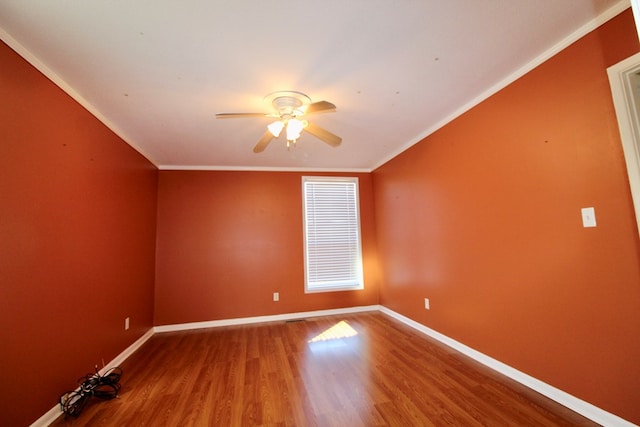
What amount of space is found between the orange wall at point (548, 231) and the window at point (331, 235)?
1679mm

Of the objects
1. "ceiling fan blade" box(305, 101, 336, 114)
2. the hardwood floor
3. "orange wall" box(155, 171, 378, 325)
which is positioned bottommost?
the hardwood floor

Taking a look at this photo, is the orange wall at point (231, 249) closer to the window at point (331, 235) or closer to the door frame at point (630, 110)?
the window at point (331, 235)

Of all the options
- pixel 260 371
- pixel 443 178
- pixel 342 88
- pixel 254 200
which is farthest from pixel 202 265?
pixel 443 178

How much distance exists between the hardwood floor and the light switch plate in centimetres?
121

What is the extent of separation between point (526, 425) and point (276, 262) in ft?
10.8

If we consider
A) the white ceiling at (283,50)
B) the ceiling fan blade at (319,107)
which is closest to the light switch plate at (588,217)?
the white ceiling at (283,50)

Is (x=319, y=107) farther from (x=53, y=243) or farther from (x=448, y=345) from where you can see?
(x=448, y=345)

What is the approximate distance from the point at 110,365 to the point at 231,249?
1.90 meters

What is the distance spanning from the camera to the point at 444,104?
→ 8.19 ft

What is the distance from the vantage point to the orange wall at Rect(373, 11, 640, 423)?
1.52 m

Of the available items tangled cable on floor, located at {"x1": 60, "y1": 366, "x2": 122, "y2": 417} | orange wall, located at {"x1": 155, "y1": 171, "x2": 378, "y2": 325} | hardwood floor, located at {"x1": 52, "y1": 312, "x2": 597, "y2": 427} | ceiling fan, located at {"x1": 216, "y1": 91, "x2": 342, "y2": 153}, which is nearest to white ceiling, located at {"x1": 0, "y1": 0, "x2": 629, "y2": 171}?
ceiling fan, located at {"x1": 216, "y1": 91, "x2": 342, "y2": 153}

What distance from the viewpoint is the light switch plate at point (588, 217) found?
1.62 meters

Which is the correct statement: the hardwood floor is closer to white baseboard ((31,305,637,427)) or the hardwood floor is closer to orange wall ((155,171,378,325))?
white baseboard ((31,305,637,427))

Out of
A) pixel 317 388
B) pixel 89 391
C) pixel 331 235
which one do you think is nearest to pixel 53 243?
pixel 89 391
